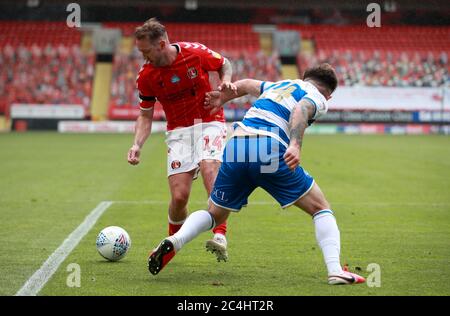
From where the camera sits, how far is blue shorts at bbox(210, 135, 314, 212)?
696 cm

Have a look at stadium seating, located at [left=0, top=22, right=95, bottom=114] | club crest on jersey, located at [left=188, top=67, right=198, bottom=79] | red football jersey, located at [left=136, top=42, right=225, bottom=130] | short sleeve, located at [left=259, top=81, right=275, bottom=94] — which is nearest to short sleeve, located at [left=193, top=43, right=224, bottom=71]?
red football jersey, located at [left=136, top=42, right=225, bottom=130]

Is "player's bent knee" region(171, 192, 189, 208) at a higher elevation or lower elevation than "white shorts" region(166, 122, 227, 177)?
lower

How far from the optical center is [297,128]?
22.2ft

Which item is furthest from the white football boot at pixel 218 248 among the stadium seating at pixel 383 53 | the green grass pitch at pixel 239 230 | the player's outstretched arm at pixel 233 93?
the stadium seating at pixel 383 53

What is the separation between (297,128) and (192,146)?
205 cm

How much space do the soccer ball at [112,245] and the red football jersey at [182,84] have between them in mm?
1326

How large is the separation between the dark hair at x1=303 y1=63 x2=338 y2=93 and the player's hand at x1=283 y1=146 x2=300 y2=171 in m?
0.87

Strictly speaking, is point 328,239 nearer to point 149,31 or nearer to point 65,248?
point 149,31

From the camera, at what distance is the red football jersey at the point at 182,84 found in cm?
834

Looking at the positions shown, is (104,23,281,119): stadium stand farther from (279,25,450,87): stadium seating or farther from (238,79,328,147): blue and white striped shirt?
(238,79,328,147): blue and white striped shirt

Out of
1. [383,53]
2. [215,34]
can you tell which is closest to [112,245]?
[383,53]

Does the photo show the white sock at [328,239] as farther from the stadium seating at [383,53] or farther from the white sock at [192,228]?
the stadium seating at [383,53]

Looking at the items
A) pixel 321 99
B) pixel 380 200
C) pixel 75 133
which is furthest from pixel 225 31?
pixel 321 99

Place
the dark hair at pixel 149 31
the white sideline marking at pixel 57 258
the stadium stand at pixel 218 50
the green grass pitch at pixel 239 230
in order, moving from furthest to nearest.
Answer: the stadium stand at pixel 218 50
the dark hair at pixel 149 31
the green grass pitch at pixel 239 230
the white sideline marking at pixel 57 258
